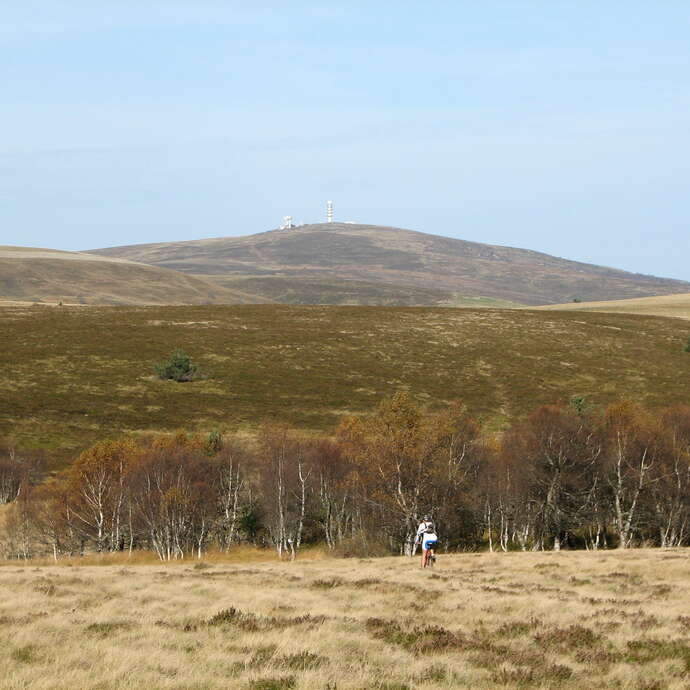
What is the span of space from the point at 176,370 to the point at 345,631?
3289 inches

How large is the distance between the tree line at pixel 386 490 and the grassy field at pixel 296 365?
1293 cm

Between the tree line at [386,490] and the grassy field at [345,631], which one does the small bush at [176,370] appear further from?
the grassy field at [345,631]

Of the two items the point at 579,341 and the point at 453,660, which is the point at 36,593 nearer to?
the point at 453,660

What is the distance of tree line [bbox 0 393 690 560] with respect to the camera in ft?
194

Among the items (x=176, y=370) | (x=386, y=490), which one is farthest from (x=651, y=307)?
(x=386, y=490)

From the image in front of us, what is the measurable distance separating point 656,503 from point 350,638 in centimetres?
5065

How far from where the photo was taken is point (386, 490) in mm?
58000

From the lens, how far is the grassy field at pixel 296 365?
289 ft

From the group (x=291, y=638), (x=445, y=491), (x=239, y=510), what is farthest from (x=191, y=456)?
(x=291, y=638)

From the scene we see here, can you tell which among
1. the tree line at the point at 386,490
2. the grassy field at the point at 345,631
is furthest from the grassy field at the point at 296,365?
the grassy field at the point at 345,631

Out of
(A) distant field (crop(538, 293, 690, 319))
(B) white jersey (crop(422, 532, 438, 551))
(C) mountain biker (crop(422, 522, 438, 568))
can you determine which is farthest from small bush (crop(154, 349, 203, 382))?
(A) distant field (crop(538, 293, 690, 319))

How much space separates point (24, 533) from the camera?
198 ft

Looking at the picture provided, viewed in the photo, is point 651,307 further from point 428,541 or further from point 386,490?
point 428,541

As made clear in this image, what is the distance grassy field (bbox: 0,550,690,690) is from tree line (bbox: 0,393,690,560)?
96.8 ft
